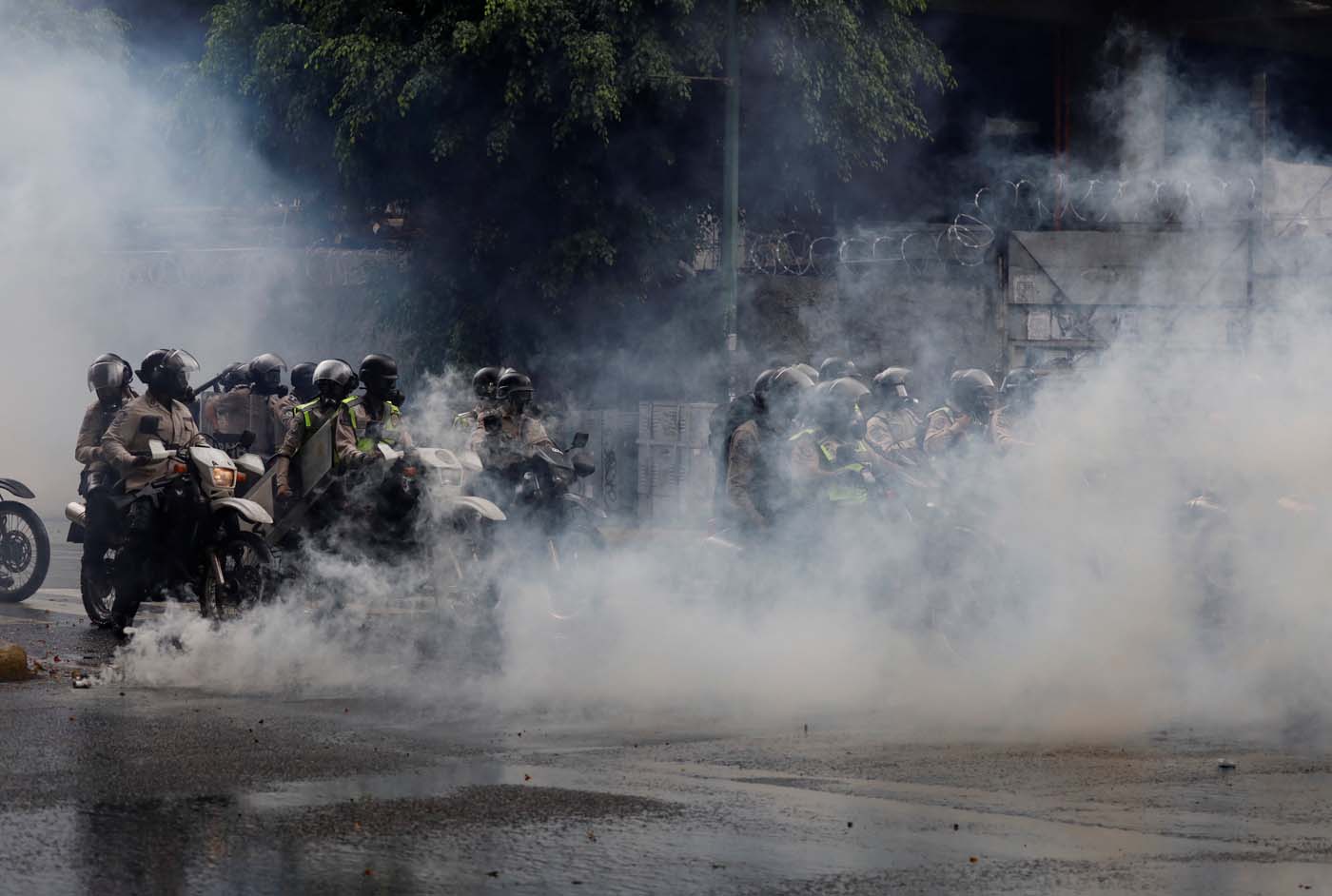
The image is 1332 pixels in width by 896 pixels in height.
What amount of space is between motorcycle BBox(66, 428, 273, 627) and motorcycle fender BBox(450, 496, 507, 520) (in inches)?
41.0

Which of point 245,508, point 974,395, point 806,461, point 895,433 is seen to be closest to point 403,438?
point 245,508

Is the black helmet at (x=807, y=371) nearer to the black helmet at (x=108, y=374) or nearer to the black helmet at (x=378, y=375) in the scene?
the black helmet at (x=378, y=375)

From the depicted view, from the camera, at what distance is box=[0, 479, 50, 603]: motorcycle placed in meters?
13.1

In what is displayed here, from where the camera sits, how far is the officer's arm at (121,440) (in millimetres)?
10891

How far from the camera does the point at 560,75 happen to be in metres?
18.3

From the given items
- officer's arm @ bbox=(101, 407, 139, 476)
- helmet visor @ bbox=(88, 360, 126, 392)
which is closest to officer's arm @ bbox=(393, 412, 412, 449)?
officer's arm @ bbox=(101, 407, 139, 476)

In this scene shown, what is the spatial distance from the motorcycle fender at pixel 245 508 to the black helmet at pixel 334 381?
79 cm

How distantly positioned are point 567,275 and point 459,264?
1525 mm

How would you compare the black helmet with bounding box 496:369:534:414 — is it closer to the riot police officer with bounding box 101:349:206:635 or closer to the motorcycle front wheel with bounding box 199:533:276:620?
the riot police officer with bounding box 101:349:206:635

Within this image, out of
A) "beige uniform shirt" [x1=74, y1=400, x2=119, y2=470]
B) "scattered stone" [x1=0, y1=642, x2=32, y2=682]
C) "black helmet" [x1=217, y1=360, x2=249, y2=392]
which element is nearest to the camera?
"scattered stone" [x1=0, y1=642, x2=32, y2=682]

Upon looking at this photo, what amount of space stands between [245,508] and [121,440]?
1078 mm

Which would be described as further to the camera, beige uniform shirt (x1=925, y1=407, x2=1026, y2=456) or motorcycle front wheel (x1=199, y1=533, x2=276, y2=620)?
beige uniform shirt (x1=925, y1=407, x2=1026, y2=456)

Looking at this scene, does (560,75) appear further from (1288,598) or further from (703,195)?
(1288,598)

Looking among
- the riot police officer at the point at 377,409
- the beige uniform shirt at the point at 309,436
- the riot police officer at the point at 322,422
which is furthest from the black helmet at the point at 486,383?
the beige uniform shirt at the point at 309,436
